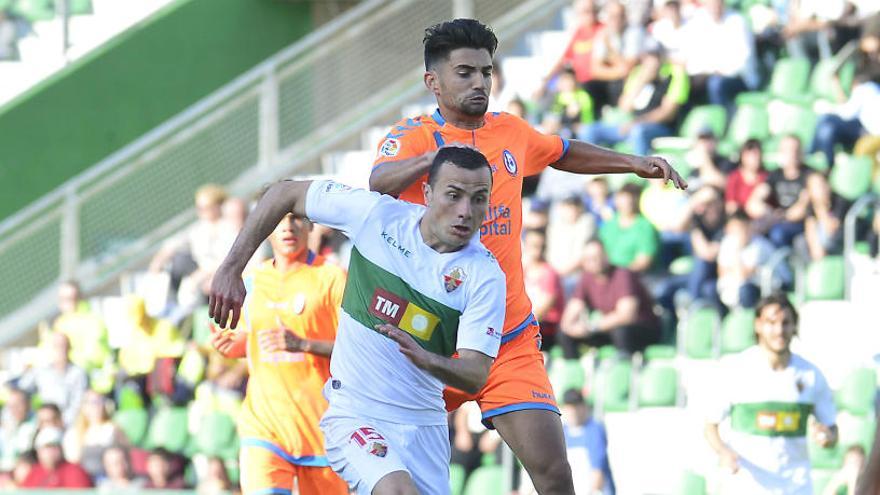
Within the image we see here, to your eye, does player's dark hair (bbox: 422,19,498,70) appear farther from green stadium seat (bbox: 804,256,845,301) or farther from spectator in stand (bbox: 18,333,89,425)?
spectator in stand (bbox: 18,333,89,425)

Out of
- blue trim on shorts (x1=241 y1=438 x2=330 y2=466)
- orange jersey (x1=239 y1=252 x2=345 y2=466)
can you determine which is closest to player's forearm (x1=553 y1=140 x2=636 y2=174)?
orange jersey (x1=239 y1=252 x2=345 y2=466)

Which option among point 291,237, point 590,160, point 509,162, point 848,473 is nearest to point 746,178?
point 848,473

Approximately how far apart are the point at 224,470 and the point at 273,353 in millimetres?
4013

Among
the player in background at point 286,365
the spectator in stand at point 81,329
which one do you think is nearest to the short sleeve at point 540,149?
the player in background at point 286,365

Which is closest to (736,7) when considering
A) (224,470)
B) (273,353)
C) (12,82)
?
(224,470)

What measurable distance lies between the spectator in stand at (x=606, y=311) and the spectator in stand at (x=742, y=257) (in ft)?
2.00

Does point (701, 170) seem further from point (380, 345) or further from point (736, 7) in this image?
point (380, 345)

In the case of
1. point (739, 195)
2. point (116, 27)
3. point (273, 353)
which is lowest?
point (273, 353)

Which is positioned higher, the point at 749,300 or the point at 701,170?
the point at 701,170

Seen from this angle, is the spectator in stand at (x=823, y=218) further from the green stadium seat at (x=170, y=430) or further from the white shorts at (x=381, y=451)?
the white shorts at (x=381, y=451)

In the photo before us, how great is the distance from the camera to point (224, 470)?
1288 cm

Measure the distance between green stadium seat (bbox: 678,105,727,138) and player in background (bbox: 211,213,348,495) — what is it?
548 cm

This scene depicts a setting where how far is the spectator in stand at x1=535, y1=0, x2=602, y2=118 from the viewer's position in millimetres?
14969

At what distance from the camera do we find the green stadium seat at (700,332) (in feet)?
40.5
